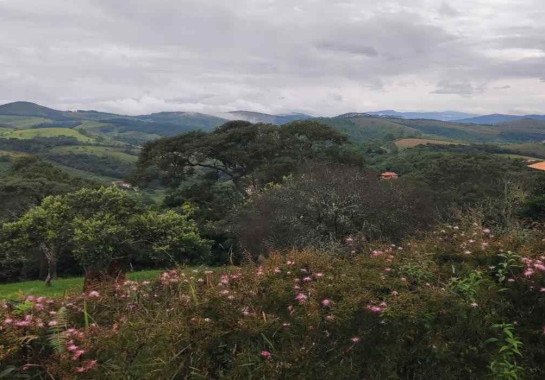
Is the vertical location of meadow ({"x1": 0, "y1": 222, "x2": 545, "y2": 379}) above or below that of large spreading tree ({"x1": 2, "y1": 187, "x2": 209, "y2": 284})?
above

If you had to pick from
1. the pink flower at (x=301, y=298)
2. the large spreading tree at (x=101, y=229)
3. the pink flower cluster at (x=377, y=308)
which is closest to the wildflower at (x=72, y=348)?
the pink flower at (x=301, y=298)

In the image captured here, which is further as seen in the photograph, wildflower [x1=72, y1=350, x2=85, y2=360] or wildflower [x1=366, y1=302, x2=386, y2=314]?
wildflower [x1=366, y1=302, x2=386, y2=314]

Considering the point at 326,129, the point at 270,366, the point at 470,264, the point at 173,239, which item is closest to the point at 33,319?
the point at 270,366

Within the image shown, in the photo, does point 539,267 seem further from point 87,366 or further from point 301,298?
point 87,366

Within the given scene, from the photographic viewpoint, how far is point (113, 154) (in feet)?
360

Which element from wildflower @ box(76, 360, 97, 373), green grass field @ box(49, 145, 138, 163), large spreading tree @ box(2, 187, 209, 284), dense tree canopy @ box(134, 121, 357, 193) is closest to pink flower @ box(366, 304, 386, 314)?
wildflower @ box(76, 360, 97, 373)

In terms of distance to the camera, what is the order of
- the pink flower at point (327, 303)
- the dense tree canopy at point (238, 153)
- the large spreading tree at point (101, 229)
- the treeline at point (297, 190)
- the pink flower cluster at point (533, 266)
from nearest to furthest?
the pink flower at point (327, 303) → the pink flower cluster at point (533, 266) → the large spreading tree at point (101, 229) → the treeline at point (297, 190) → the dense tree canopy at point (238, 153)

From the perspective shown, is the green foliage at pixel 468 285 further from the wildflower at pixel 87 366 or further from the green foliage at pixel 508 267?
the wildflower at pixel 87 366

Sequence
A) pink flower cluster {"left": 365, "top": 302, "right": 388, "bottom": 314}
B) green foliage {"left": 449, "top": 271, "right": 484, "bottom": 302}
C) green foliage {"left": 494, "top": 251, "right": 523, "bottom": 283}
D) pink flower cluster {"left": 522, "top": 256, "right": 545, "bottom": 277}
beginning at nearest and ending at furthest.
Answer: pink flower cluster {"left": 365, "top": 302, "right": 388, "bottom": 314}, green foliage {"left": 449, "top": 271, "right": 484, "bottom": 302}, pink flower cluster {"left": 522, "top": 256, "right": 545, "bottom": 277}, green foliage {"left": 494, "top": 251, "right": 523, "bottom": 283}

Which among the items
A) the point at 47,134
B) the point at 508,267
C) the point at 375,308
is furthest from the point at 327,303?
the point at 47,134

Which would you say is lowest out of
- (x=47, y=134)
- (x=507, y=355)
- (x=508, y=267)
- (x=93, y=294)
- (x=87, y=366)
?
(x=47, y=134)

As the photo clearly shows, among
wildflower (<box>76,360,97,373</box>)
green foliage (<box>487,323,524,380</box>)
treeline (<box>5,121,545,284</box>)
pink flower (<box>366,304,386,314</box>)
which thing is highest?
pink flower (<box>366,304,386,314</box>)

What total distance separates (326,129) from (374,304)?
36.9 m

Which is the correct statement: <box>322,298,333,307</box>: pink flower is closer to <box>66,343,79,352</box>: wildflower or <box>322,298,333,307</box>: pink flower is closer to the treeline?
<box>66,343,79,352</box>: wildflower
